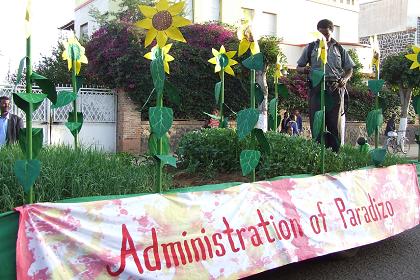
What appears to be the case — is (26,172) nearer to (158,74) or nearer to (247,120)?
(158,74)

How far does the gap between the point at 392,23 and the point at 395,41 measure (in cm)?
191

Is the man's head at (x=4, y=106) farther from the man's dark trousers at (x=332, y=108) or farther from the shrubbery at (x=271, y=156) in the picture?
the man's dark trousers at (x=332, y=108)

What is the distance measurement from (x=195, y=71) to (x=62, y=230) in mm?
13052

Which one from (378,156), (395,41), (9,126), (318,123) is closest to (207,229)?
(318,123)

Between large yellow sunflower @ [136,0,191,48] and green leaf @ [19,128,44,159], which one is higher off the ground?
large yellow sunflower @ [136,0,191,48]

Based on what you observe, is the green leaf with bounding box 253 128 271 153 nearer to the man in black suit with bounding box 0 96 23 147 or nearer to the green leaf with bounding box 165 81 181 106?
the green leaf with bounding box 165 81 181 106

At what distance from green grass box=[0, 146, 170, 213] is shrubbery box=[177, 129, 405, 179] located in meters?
1.31

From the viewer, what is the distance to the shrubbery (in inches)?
179

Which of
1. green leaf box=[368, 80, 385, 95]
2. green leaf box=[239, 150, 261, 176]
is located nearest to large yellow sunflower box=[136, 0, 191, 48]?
green leaf box=[239, 150, 261, 176]

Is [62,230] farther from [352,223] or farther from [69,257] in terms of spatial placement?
[352,223]

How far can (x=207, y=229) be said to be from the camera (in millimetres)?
3049

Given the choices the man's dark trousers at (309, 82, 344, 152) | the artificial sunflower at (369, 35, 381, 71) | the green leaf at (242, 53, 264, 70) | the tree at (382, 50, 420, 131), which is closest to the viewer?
the green leaf at (242, 53, 264, 70)

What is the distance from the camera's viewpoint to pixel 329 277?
3.97 m

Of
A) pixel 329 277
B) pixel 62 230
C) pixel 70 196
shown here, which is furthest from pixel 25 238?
pixel 329 277
